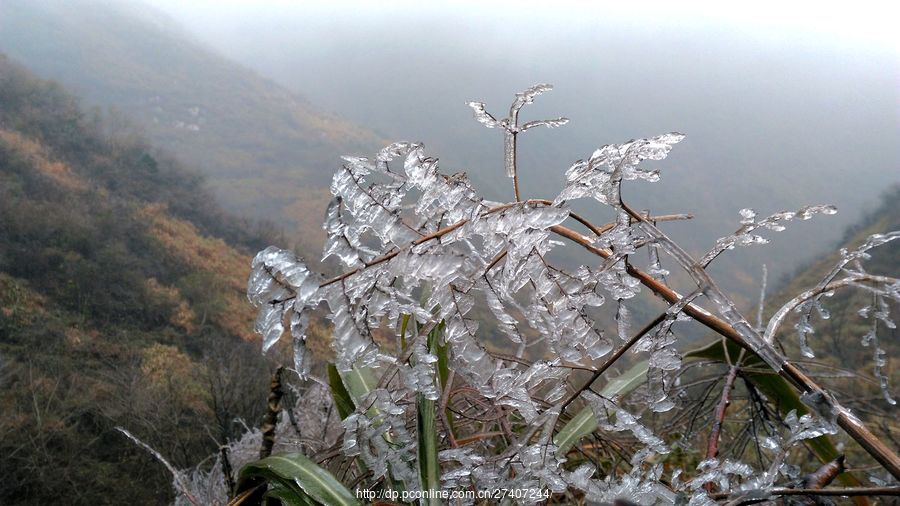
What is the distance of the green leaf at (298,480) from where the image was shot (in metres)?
0.57

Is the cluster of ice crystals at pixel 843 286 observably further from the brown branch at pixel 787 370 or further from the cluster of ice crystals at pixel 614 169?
the cluster of ice crystals at pixel 614 169

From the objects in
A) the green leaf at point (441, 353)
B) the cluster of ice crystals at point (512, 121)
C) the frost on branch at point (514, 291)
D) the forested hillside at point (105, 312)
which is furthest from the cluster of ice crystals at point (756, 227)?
the forested hillside at point (105, 312)

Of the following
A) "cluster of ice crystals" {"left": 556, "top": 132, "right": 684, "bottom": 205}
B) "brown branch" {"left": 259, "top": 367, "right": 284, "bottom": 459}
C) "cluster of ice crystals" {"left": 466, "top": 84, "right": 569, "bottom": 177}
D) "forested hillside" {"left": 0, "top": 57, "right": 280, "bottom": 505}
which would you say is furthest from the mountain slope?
"cluster of ice crystals" {"left": 556, "top": 132, "right": 684, "bottom": 205}

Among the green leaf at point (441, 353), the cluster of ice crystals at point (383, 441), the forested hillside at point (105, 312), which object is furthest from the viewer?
the forested hillside at point (105, 312)

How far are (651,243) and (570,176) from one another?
3.8 inches

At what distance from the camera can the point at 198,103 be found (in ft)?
157

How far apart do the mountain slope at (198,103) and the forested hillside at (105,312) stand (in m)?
12.7

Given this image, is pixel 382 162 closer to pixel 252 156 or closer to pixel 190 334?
pixel 190 334

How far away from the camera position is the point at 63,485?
19.7 feet

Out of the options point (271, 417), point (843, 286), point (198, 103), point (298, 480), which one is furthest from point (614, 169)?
point (198, 103)

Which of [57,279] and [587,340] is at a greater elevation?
[587,340]

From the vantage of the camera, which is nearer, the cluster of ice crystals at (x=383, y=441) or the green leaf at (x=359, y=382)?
the cluster of ice crystals at (x=383, y=441)

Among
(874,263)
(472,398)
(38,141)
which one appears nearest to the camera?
(472,398)

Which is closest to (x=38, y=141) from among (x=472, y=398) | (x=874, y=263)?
(x=472, y=398)
